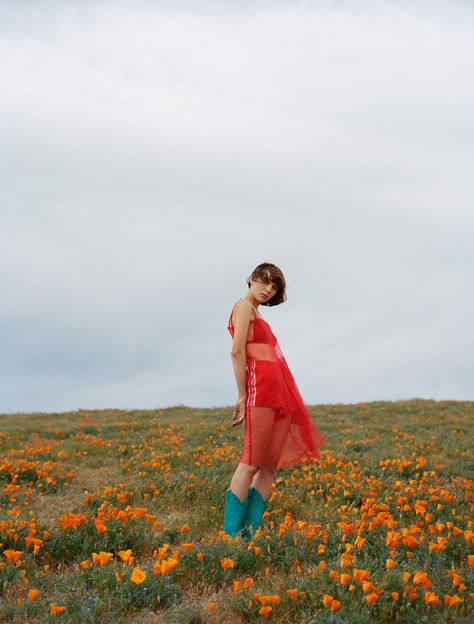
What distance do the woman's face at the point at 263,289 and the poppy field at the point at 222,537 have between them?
228 centimetres

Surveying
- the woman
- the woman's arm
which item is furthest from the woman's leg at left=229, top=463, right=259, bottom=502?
the woman's arm

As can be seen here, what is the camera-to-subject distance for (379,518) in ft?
18.2

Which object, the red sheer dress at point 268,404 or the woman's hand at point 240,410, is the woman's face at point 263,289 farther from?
the woman's hand at point 240,410

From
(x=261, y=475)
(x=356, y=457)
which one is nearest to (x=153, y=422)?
(x=356, y=457)

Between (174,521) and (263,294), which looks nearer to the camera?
(263,294)

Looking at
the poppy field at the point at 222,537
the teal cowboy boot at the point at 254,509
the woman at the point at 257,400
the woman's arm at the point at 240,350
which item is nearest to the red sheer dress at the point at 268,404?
the woman at the point at 257,400

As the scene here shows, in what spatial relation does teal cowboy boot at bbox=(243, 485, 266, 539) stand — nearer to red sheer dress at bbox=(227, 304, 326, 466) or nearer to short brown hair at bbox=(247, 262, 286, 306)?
red sheer dress at bbox=(227, 304, 326, 466)

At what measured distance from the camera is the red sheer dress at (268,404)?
587 cm

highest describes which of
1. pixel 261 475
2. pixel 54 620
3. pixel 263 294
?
pixel 263 294

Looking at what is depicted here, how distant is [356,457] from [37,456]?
650 cm

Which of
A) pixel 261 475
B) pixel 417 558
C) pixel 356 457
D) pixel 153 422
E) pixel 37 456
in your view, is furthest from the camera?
pixel 153 422

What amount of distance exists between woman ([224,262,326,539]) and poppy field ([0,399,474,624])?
432 mm

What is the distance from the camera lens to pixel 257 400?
5883 mm

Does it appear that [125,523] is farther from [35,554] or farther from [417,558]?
[417,558]
